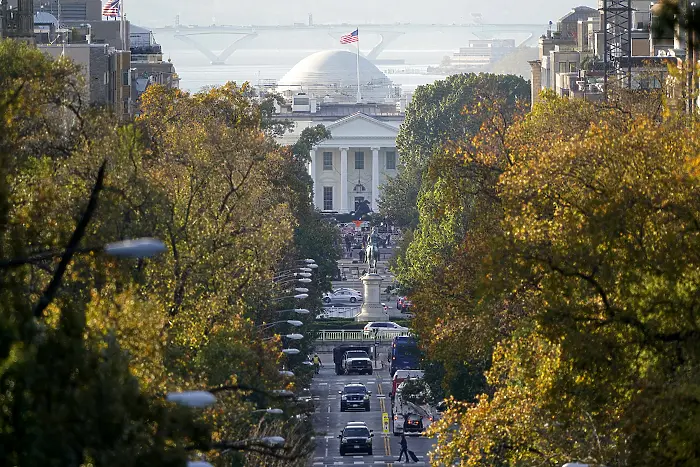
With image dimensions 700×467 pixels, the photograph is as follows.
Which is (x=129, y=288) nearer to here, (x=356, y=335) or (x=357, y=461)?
(x=357, y=461)

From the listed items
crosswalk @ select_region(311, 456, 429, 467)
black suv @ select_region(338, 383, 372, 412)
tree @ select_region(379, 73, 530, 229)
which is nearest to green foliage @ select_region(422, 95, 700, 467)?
crosswalk @ select_region(311, 456, 429, 467)

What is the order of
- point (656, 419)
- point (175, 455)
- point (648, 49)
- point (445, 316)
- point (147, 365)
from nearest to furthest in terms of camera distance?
point (175, 455) → point (656, 419) → point (147, 365) → point (445, 316) → point (648, 49)

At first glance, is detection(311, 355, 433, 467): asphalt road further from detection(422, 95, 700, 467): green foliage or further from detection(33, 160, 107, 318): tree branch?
detection(33, 160, 107, 318): tree branch

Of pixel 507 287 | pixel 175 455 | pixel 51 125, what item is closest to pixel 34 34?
pixel 51 125

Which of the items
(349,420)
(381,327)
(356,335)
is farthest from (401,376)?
(381,327)

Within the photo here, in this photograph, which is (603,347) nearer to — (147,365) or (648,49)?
(147,365)
